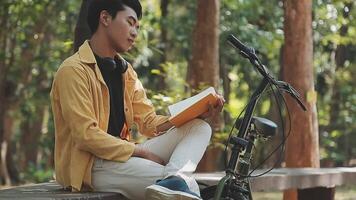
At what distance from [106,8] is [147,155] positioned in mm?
855

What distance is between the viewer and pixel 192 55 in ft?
32.2

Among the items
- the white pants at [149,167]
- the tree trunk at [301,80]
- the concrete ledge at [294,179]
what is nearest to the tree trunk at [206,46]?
the tree trunk at [301,80]

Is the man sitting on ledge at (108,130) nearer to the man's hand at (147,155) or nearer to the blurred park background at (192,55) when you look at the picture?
the man's hand at (147,155)

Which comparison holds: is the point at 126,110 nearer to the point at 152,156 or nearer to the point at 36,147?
the point at 152,156

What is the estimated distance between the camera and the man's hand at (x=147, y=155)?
383 cm

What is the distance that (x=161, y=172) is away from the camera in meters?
3.71

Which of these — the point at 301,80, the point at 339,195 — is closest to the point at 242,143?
the point at 301,80

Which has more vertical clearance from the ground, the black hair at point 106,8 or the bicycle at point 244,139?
the black hair at point 106,8

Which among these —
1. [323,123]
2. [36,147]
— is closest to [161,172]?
[323,123]

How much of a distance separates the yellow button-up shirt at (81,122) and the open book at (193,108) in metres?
0.28

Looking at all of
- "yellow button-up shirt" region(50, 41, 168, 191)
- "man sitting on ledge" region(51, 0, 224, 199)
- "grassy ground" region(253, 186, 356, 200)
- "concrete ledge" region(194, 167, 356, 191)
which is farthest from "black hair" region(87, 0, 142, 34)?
"grassy ground" region(253, 186, 356, 200)

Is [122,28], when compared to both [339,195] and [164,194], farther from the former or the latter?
[339,195]

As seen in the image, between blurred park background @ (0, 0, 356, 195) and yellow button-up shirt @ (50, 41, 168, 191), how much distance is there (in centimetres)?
366

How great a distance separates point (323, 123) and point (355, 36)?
131 inches
